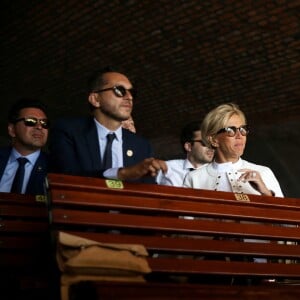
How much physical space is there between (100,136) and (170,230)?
981 millimetres

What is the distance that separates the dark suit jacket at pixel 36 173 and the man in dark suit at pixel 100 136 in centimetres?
55

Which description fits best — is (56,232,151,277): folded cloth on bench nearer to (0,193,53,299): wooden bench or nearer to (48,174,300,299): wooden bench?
(48,174,300,299): wooden bench

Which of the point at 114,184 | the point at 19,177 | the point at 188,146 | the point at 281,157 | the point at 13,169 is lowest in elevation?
the point at 114,184

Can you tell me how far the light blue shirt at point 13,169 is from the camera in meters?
3.93

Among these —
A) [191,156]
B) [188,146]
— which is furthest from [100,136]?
[188,146]

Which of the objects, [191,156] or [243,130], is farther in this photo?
[191,156]

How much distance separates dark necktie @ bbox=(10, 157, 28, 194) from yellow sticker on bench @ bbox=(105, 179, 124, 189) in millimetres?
1408

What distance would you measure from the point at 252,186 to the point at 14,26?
621 cm

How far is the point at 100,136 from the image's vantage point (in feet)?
11.1

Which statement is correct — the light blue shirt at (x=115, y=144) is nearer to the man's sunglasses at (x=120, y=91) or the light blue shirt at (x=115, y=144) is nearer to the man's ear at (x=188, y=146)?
the man's sunglasses at (x=120, y=91)

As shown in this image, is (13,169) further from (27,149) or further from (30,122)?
(30,122)

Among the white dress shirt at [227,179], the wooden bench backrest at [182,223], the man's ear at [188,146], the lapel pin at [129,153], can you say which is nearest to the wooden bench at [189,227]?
the wooden bench backrest at [182,223]

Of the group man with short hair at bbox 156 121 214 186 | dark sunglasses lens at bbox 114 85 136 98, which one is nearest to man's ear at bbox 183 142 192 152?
man with short hair at bbox 156 121 214 186

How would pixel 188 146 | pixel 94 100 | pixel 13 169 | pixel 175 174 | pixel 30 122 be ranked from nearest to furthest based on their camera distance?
1. pixel 94 100
2. pixel 13 169
3. pixel 30 122
4. pixel 175 174
5. pixel 188 146
